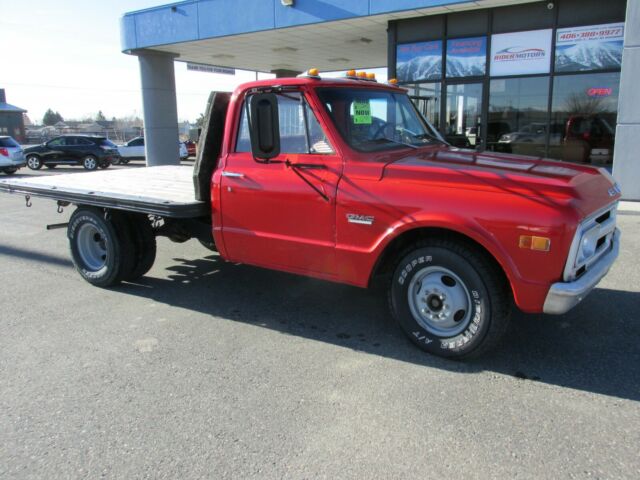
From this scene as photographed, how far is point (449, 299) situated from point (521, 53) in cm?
1007

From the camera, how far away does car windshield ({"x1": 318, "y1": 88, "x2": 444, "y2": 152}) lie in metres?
4.25

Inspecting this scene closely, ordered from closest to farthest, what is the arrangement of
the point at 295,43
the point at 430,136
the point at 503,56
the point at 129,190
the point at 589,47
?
the point at 430,136
the point at 129,190
the point at 589,47
the point at 503,56
the point at 295,43

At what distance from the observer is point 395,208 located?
3.84 m

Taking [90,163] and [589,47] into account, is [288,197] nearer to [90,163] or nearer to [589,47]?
[589,47]

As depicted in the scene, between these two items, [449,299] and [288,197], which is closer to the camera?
[449,299]

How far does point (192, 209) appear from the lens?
482cm

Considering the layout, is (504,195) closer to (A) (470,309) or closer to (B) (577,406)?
(A) (470,309)

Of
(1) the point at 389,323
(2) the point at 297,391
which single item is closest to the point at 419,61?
(1) the point at 389,323

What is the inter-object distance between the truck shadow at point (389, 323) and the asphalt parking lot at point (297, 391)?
0.02 meters

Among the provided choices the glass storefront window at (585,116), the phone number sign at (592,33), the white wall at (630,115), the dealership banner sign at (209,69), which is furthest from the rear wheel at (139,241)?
the dealership banner sign at (209,69)

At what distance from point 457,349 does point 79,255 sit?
440cm

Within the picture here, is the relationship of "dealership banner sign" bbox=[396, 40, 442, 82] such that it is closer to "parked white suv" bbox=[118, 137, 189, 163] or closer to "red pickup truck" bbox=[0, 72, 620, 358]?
"red pickup truck" bbox=[0, 72, 620, 358]

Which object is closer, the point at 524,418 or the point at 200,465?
the point at 200,465

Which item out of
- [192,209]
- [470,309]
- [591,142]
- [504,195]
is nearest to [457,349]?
[470,309]
